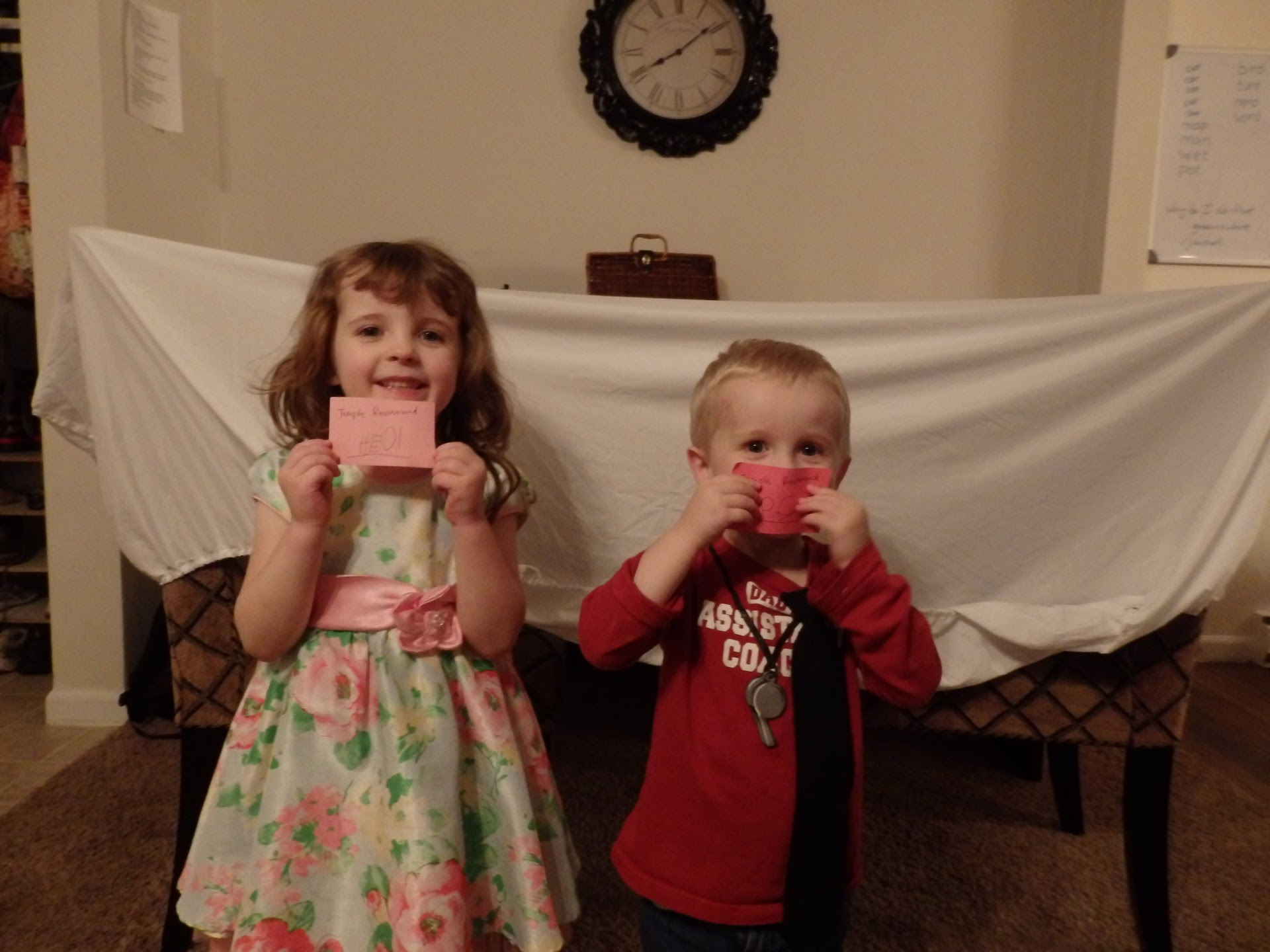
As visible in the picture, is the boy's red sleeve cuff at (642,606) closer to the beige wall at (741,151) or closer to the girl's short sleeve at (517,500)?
the girl's short sleeve at (517,500)

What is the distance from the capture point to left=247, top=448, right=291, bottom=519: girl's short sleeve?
2.33 feet

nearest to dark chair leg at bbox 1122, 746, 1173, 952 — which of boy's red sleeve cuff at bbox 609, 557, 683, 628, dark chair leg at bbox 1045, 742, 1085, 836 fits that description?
dark chair leg at bbox 1045, 742, 1085, 836

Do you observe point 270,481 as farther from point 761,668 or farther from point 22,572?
point 22,572

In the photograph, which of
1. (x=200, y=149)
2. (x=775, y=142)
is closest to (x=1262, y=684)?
(x=775, y=142)

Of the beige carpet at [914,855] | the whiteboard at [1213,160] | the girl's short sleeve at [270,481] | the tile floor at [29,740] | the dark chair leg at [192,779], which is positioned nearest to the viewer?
the girl's short sleeve at [270,481]

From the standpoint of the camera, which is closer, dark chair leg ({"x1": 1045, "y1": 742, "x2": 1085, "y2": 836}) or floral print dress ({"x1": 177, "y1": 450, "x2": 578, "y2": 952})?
floral print dress ({"x1": 177, "y1": 450, "x2": 578, "y2": 952})

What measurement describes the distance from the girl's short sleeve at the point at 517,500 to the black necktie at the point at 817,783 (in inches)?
11.0

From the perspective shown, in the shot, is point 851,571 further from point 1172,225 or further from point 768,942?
point 1172,225

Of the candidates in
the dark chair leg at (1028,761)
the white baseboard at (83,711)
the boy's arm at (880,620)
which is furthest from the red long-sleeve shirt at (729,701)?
the white baseboard at (83,711)

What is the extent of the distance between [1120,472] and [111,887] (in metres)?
1.28

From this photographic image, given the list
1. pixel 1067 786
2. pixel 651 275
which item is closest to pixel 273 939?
pixel 1067 786

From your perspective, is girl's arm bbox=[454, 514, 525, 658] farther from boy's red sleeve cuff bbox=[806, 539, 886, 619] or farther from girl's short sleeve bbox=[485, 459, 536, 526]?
boy's red sleeve cuff bbox=[806, 539, 886, 619]

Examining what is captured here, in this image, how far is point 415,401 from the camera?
67 centimetres

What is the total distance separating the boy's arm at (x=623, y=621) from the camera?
24.8 inches
